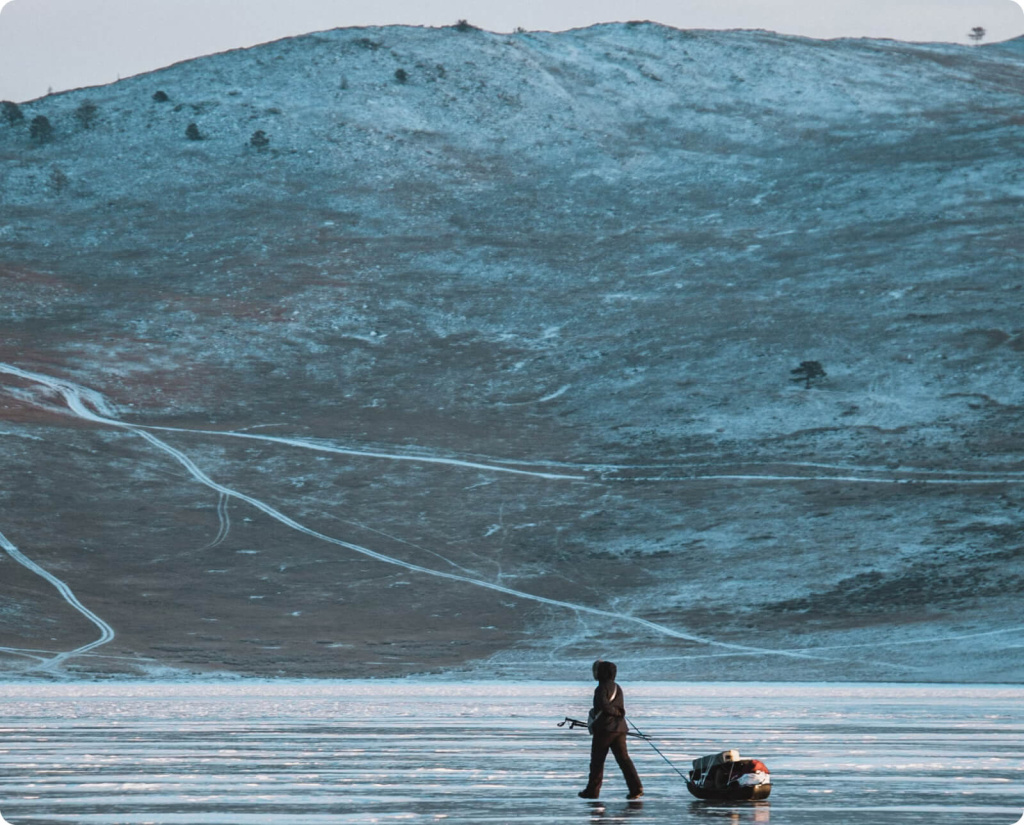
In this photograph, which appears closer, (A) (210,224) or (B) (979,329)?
(B) (979,329)

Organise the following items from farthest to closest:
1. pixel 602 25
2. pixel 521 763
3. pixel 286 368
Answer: pixel 602 25
pixel 286 368
pixel 521 763

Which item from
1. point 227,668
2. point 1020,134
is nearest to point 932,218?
point 1020,134

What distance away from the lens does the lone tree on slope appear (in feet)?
271

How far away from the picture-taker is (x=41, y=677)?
1748 inches

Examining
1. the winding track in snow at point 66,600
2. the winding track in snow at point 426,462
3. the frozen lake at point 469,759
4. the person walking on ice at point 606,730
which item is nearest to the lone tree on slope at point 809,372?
the winding track in snow at point 426,462

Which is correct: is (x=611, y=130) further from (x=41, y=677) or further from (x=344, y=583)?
(x=41, y=677)

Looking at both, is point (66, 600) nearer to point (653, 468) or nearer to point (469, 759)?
point (653, 468)

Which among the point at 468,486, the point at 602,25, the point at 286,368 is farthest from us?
the point at 602,25

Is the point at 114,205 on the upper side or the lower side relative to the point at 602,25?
lower

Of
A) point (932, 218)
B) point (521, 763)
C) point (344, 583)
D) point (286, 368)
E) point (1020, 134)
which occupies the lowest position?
point (521, 763)

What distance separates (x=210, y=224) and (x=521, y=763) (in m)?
101

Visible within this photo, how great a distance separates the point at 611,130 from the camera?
133250 mm

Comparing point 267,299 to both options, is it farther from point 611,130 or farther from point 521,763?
point 521,763

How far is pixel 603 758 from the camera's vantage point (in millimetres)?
15945
